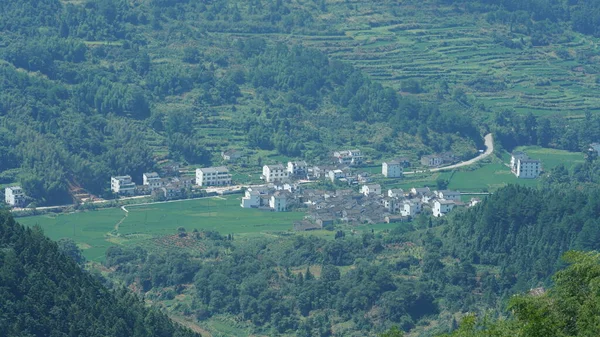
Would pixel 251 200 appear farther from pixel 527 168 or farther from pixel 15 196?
pixel 527 168

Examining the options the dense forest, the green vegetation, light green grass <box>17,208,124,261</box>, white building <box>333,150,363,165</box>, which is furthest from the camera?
white building <box>333,150,363,165</box>

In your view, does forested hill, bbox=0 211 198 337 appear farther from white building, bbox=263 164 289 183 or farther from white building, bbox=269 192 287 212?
white building, bbox=263 164 289 183

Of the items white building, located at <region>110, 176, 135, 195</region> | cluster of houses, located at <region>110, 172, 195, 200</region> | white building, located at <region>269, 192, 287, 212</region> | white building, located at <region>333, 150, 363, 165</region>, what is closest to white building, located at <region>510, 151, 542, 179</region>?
white building, located at <region>333, 150, 363, 165</region>

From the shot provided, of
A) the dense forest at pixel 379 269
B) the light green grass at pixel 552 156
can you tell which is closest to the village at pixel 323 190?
the light green grass at pixel 552 156

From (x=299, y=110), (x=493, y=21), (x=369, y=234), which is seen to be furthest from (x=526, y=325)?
(x=493, y=21)

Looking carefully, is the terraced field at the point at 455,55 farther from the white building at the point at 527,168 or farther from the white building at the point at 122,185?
the white building at the point at 122,185

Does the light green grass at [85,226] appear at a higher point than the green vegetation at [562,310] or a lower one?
lower

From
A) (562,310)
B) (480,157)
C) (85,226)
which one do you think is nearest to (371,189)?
(480,157)
